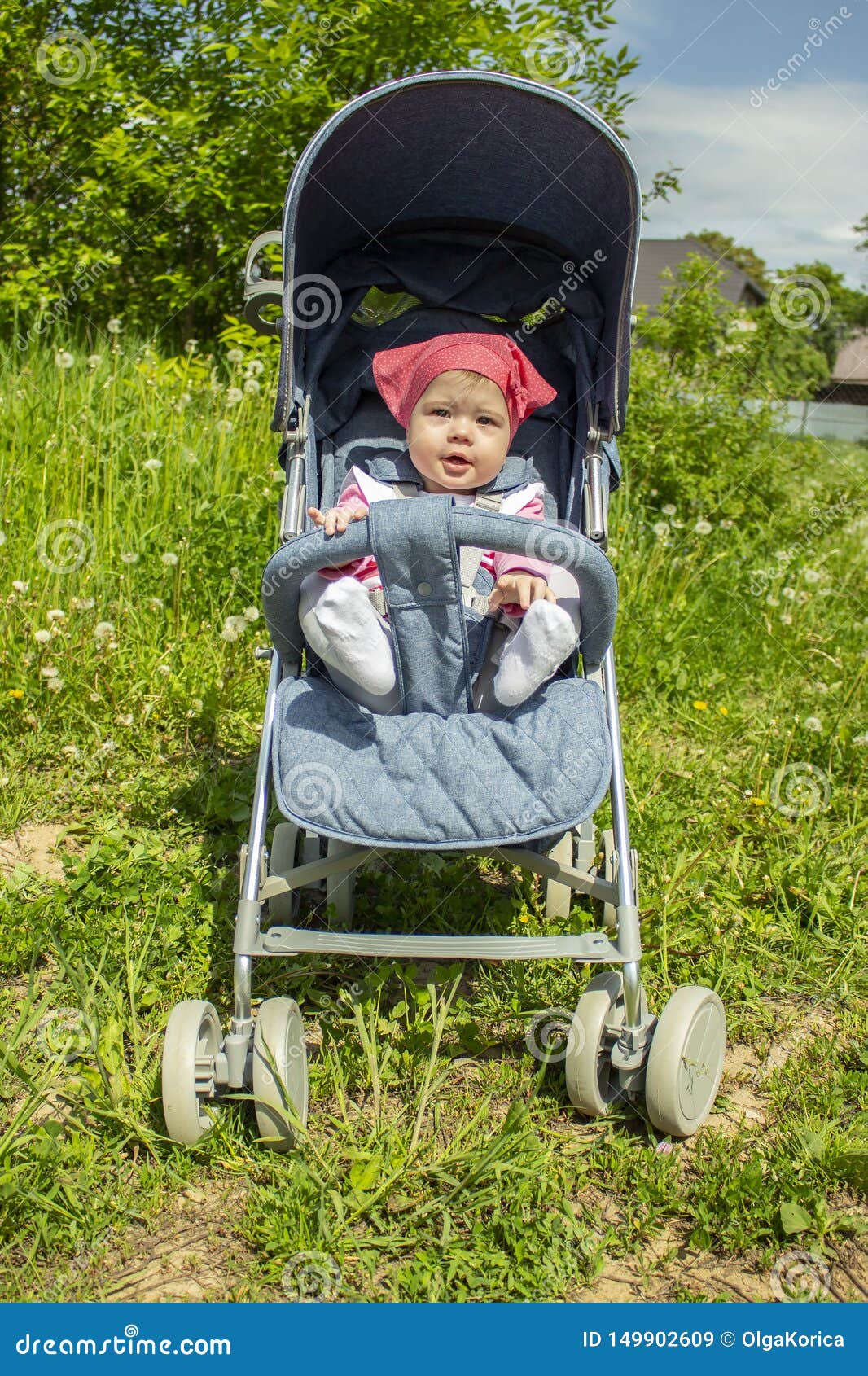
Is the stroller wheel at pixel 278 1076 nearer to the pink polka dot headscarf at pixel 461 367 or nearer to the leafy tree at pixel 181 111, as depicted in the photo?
the pink polka dot headscarf at pixel 461 367

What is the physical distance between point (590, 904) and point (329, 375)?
1.66 metres

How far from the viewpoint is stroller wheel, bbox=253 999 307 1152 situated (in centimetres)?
203

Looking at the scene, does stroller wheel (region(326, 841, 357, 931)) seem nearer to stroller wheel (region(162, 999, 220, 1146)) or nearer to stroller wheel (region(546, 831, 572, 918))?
stroller wheel (region(546, 831, 572, 918))

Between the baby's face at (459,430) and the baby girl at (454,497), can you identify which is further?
the baby's face at (459,430)

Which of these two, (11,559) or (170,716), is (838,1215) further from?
(11,559)

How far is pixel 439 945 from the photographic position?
2109 millimetres

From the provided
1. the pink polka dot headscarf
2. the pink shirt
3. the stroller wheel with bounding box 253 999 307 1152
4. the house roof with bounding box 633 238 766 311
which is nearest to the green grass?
the stroller wheel with bounding box 253 999 307 1152

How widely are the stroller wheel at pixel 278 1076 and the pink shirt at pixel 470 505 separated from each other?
0.91 meters

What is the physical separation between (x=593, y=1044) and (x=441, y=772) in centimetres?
61

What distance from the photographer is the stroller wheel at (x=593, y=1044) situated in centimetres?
212

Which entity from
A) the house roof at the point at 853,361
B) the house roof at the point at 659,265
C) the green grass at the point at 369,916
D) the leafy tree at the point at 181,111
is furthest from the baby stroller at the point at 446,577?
the house roof at the point at 853,361

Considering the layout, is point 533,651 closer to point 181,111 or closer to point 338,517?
point 338,517

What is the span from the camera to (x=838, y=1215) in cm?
200

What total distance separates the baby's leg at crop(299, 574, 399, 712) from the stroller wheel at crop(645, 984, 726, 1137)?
862mm
